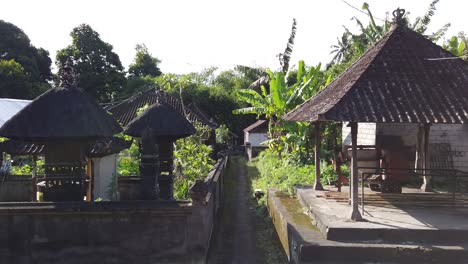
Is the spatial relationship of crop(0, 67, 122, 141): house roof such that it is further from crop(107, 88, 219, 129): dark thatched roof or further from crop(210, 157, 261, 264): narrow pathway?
crop(107, 88, 219, 129): dark thatched roof

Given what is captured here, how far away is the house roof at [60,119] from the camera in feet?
23.0

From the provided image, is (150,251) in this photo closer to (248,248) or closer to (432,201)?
(248,248)

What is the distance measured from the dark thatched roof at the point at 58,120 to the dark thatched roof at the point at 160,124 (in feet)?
3.02

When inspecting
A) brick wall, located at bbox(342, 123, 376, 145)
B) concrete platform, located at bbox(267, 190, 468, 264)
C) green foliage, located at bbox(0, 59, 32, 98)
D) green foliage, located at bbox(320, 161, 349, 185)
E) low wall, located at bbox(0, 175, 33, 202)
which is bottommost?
concrete platform, located at bbox(267, 190, 468, 264)

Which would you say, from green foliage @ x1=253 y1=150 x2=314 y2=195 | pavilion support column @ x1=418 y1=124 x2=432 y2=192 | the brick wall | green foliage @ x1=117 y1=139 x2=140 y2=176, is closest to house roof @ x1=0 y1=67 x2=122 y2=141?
green foliage @ x1=117 y1=139 x2=140 y2=176

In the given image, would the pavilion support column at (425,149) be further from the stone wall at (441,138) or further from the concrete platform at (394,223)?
the stone wall at (441,138)

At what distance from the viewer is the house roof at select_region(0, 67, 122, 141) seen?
23.0ft

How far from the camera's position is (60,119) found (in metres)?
7.18

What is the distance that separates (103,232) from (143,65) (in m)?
49.1

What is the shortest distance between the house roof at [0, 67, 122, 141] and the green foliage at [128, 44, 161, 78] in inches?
1833

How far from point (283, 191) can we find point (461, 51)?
9081 millimetres

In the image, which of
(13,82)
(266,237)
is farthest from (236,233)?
(13,82)

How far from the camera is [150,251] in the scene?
23.8 feet

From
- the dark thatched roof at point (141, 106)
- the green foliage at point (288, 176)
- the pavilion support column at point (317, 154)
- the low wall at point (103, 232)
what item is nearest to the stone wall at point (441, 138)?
the green foliage at point (288, 176)
